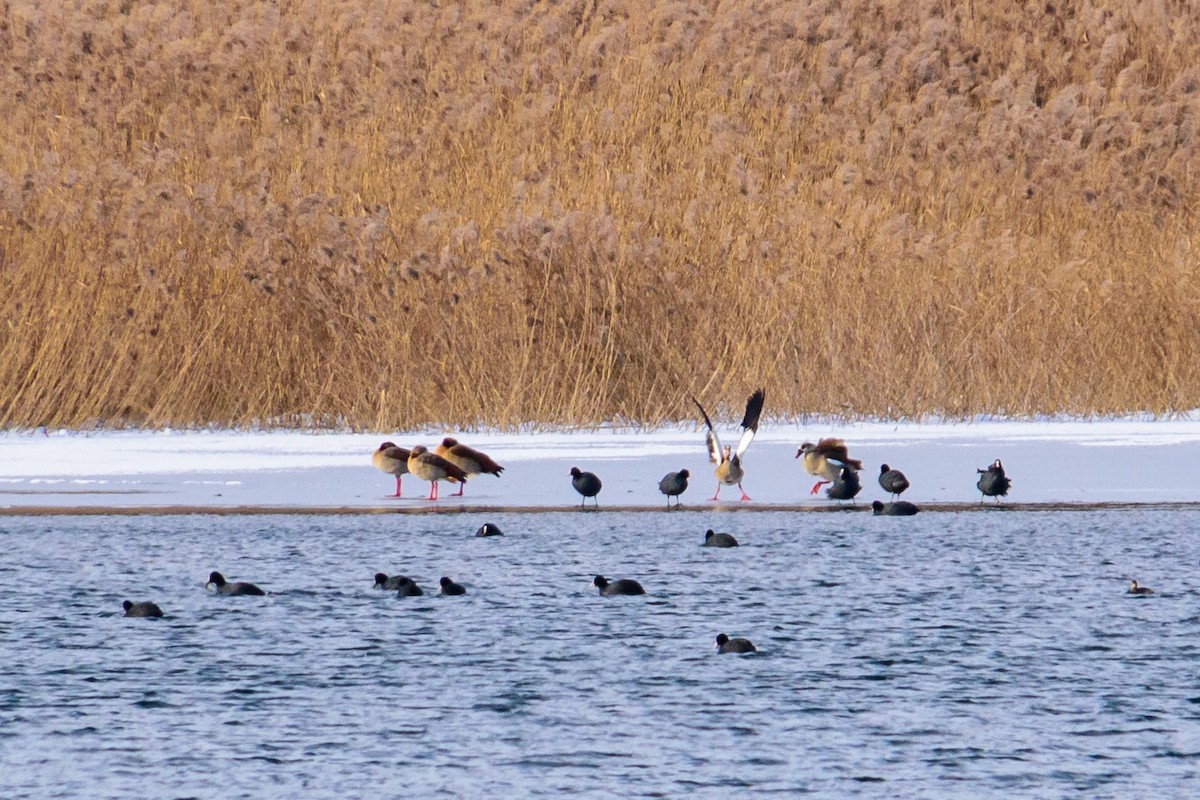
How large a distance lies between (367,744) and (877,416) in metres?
10.0

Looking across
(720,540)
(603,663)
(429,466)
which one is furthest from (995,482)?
(603,663)

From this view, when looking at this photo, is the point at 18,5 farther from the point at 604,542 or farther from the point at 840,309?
the point at 604,542

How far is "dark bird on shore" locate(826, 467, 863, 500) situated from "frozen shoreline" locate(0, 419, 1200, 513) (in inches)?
6.5

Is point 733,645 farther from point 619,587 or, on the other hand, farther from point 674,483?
point 674,483

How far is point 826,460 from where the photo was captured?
468 inches

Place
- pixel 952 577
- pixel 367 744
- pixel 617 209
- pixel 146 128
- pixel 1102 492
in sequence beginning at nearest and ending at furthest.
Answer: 1. pixel 367 744
2. pixel 952 577
3. pixel 1102 492
4. pixel 617 209
5. pixel 146 128

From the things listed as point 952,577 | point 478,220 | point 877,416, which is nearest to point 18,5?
point 478,220

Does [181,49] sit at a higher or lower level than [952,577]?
higher

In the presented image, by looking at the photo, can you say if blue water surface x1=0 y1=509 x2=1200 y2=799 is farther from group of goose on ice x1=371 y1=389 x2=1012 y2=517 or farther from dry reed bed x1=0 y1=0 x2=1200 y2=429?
dry reed bed x1=0 y1=0 x2=1200 y2=429

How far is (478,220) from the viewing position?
16.9 meters

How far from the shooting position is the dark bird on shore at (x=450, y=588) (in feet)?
27.6

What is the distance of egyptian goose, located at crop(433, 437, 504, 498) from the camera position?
11.8 meters

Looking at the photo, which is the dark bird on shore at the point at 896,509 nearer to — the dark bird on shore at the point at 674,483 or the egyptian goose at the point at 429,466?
the dark bird on shore at the point at 674,483

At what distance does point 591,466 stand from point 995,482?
8.64 feet
